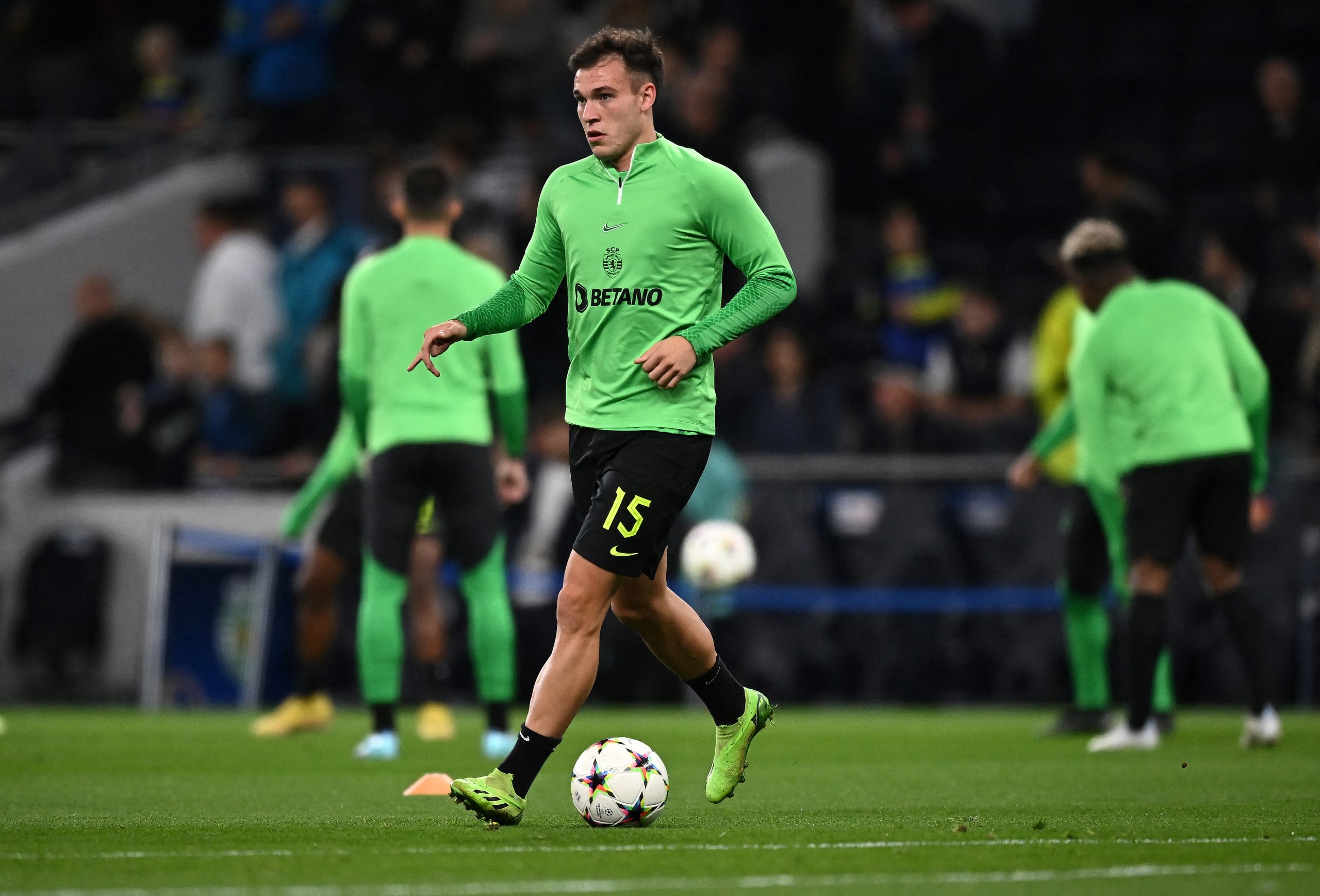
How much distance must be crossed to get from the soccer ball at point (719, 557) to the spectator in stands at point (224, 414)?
4.66m

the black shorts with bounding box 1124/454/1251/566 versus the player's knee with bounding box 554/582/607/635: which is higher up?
the black shorts with bounding box 1124/454/1251/566

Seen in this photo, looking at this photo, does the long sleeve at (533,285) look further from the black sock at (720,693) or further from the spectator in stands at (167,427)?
the spectator in stands at (167,427)

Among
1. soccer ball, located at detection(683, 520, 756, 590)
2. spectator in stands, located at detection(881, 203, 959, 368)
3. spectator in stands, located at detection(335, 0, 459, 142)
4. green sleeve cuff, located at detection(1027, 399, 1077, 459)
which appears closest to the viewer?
green sleeve cuff, located at detection(1027, 399, 1077, 459)

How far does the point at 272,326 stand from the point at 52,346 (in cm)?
266

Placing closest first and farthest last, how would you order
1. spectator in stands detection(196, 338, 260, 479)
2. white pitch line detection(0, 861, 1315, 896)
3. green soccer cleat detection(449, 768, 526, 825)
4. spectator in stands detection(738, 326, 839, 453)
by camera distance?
white pitch line detection(0, 861, 1315, 896) → green soccer cleat detection(449, 768, 526, 825) → spectator in stands detection(738, 326, 839, 453) → spectator in stands detection(196, 338, 260, 479)

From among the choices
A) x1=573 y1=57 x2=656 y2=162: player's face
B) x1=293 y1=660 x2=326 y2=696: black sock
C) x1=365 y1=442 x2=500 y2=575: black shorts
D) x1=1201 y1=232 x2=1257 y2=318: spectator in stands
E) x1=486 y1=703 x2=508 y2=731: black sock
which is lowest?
x1=293 y1=660 x2=326 y2=696: black sock

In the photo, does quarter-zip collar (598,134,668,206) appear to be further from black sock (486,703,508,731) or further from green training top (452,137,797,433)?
black sock (486,703,508,731)

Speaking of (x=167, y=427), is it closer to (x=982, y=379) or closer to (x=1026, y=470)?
(x=982, y=379)

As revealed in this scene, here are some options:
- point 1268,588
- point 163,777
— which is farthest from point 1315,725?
point 163,777

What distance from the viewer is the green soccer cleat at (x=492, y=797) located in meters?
5.86

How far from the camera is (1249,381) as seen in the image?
9578mm

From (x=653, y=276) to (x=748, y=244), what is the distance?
309mm

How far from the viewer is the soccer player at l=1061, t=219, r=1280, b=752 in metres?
9.42

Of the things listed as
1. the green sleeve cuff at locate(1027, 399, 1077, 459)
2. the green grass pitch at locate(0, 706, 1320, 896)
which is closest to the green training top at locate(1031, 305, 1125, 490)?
the green sleeve cuff at locate(1027, 399, 1077, 459)
